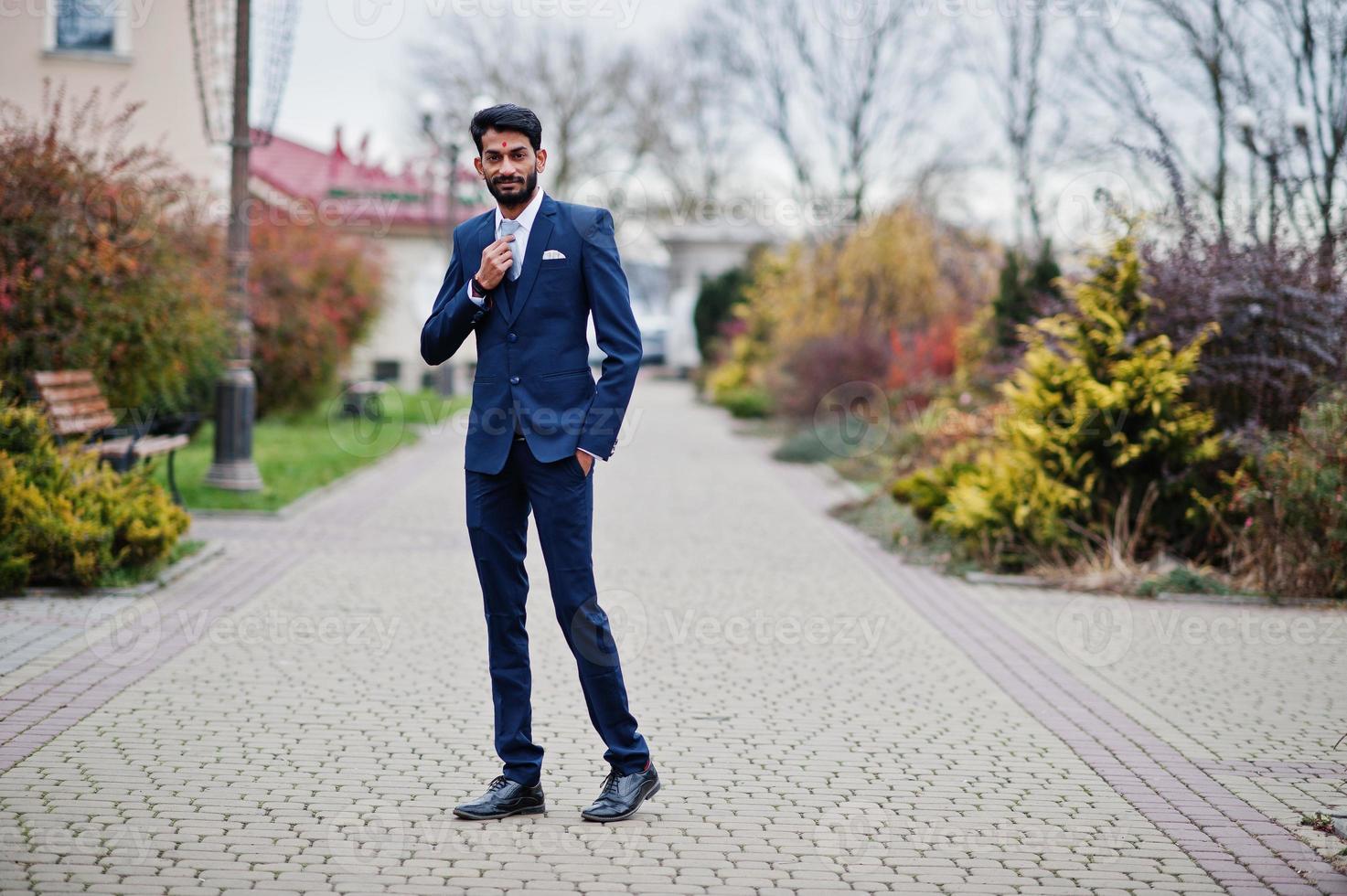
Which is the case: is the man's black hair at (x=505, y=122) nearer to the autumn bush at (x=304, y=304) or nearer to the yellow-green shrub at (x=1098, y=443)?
the yellow-green shrub at (x=1098, y=443)

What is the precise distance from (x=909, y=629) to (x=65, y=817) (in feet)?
16.0

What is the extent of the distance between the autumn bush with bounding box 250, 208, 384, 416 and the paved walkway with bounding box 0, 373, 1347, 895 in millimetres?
8183

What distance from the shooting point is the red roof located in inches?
1259

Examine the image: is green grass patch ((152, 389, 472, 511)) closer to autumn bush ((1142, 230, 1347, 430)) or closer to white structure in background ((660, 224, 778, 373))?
autumn bush ((1142, 230, 1347, 430))

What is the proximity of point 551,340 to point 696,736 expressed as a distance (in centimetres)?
196

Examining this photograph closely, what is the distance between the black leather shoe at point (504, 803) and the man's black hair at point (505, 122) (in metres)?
2.01

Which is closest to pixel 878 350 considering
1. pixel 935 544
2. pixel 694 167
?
pixel 935 544

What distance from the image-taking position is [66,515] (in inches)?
310

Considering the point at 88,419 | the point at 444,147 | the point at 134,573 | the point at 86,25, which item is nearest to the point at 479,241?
the point at 134,573

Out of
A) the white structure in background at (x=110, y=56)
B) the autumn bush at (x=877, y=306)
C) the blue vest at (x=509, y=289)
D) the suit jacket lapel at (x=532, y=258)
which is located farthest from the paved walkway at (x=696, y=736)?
the white structure in background at (x=110, y=56)

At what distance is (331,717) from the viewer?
18.8ft

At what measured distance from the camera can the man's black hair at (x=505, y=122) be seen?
4.27m

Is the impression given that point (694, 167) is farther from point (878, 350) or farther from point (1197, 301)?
point (1197, 301)

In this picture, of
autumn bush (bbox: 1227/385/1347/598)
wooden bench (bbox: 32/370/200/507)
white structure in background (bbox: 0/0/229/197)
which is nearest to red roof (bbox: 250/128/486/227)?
white structure in background (bbox: 0/0/229/197)
